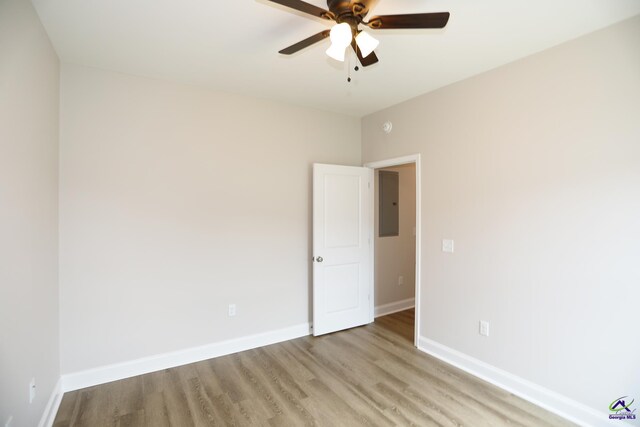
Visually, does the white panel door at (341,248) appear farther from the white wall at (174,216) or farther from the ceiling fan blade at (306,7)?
the ceiling fan blade at (306,7)

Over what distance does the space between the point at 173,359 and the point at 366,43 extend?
309cm

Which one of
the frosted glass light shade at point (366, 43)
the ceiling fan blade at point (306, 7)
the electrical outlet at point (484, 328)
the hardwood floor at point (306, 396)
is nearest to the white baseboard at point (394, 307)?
the hardwood floor at point (306, 396)

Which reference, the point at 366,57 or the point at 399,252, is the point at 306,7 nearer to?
the point at 366,57

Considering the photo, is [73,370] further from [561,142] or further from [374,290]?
[561,142]

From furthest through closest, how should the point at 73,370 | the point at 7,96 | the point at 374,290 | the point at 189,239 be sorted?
the point at 374,290, the point at 189,239, the point at 73,370, the point at 7,96

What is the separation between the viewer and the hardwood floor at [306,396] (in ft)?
7.02

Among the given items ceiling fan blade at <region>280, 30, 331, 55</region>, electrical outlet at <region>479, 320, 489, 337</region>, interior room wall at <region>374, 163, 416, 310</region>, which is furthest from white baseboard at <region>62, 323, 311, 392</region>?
ceiling fan blade at <region>280, 30, 331, 55</region>

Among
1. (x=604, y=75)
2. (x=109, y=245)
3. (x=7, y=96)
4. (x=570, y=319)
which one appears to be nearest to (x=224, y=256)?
(x=109, y=245)

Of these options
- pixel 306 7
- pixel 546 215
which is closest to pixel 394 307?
pixel 546 215

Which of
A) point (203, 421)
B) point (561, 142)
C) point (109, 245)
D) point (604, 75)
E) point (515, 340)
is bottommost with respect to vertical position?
point (203, 421)

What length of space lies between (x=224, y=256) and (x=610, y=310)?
312 cm

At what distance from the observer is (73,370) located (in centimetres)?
251

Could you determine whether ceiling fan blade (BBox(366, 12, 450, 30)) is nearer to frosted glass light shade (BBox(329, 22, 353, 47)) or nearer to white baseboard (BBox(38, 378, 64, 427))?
frosted glass light shade (BBox(329, 22, 353, 47))

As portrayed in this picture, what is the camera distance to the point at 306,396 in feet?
7.91
